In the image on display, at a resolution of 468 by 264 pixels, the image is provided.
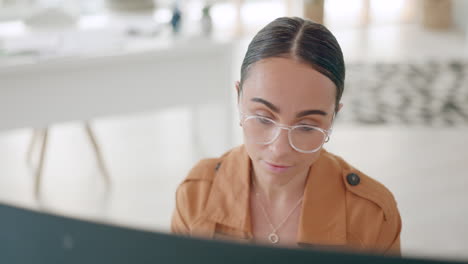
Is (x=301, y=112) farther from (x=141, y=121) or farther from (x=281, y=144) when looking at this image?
(x=141, y=121)

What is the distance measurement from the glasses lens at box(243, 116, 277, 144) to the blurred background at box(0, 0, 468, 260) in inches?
35.1

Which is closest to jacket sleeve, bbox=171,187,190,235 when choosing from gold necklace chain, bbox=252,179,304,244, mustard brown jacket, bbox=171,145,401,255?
mustard brown jacket, bbox=171,145,401,255

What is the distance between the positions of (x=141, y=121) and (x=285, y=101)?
9.10 ft

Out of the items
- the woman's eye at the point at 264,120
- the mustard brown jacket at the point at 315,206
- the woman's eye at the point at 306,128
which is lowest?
the mustard brown jacket at the point at 315,206

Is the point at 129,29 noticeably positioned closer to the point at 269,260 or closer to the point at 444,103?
the point at 444,103

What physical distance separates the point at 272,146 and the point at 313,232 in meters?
0.17

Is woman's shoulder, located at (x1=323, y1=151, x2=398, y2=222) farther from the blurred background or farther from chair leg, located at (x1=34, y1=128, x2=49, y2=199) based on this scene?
chair leg, located at (x1=34, y1=128, x2=49, y2=199)

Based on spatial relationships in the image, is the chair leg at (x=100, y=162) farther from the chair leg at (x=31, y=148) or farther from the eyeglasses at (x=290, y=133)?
the eyeglasses at (x=290, y=133)

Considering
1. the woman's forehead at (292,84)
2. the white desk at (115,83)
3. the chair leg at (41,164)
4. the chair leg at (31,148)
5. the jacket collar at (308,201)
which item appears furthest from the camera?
the chair leg at (31,148)

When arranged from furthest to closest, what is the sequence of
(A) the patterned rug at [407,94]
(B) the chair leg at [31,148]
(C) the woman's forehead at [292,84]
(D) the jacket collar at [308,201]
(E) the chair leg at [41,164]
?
1. (A) the patterned rug at [407,94]
2. (B) the chair leg at [31,148]
3. (E) the chair leg at [41,164]
4. (D) the jacket collar at [308,201]
5. (C) the woman's forehead at [292,84]

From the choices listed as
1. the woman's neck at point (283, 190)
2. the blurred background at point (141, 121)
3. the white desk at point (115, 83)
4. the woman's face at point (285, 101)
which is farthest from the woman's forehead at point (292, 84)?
the white desk at point (115, 83)

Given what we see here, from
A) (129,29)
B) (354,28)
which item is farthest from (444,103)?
(129,29)

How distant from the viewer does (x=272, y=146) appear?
0.79 meters

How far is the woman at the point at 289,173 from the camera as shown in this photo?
76 centimetres
